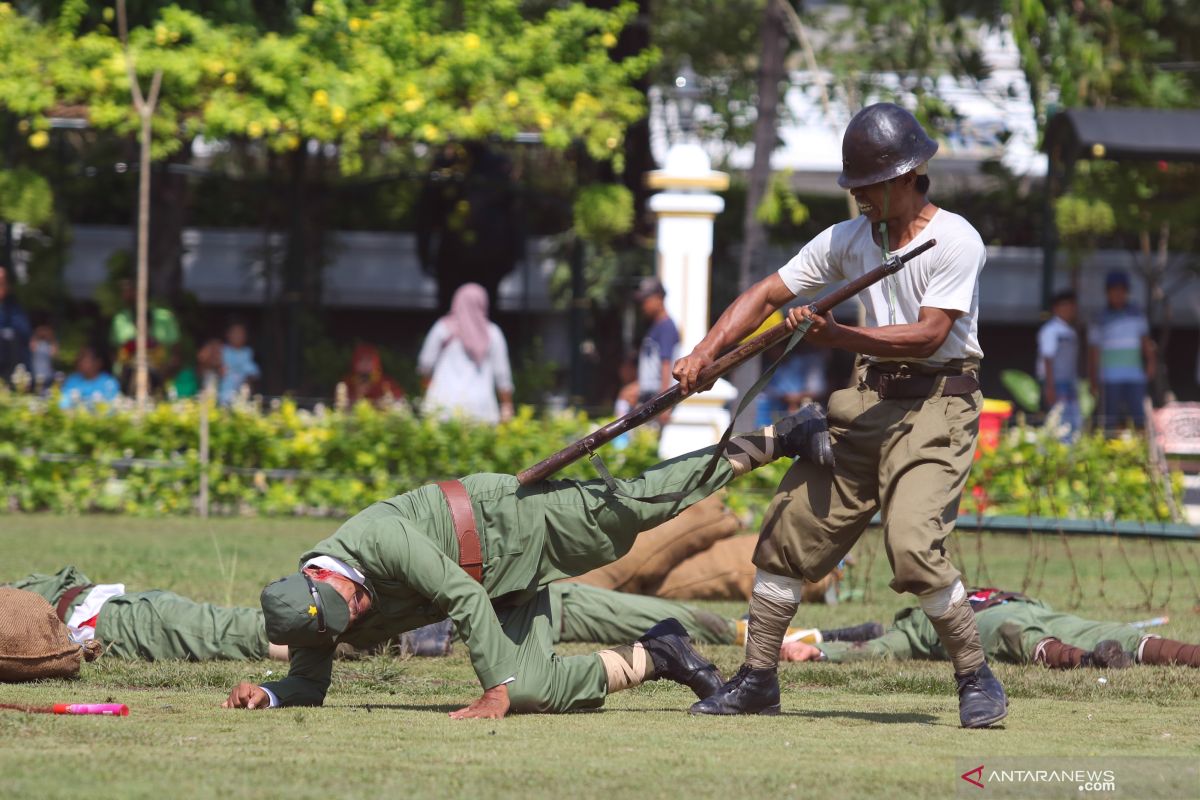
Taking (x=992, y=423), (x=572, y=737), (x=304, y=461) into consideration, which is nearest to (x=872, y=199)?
(x=572, y=737)

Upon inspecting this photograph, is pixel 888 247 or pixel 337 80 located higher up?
pixel 337 80

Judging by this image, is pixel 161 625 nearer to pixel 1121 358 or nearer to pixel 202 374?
→ pixel 202 374

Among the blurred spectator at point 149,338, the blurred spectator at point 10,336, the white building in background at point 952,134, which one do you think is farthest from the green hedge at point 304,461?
the white building in background at point 952,134

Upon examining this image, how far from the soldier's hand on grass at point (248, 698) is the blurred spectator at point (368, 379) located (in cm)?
1018

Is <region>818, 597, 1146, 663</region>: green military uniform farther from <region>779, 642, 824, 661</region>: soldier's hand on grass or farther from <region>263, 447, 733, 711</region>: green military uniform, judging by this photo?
<region>263, 447, 733, 711</region>: green military uniform

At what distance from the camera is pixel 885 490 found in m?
5.51

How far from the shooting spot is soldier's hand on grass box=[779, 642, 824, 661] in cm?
721

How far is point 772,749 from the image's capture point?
4809 mm

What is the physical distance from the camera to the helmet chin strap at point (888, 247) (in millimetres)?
5512

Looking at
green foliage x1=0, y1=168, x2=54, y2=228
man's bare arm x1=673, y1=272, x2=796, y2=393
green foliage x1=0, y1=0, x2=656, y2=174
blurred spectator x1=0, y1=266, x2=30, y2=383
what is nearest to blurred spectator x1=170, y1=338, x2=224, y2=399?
blurred spectator x1=0, y1=266, x2=30, y2=383

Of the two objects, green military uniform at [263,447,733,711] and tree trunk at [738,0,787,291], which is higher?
tree trunk at [738,0,787,291]

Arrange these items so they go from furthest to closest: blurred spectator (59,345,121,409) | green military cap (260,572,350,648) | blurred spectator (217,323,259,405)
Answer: blurred spectator (217,323,259,405), blurred spectator (59,345,121,409), green military cap (260,572,350,648)

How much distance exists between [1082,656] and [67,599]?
12.9 feet

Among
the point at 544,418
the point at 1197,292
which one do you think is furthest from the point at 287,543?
the point at 1197,292
